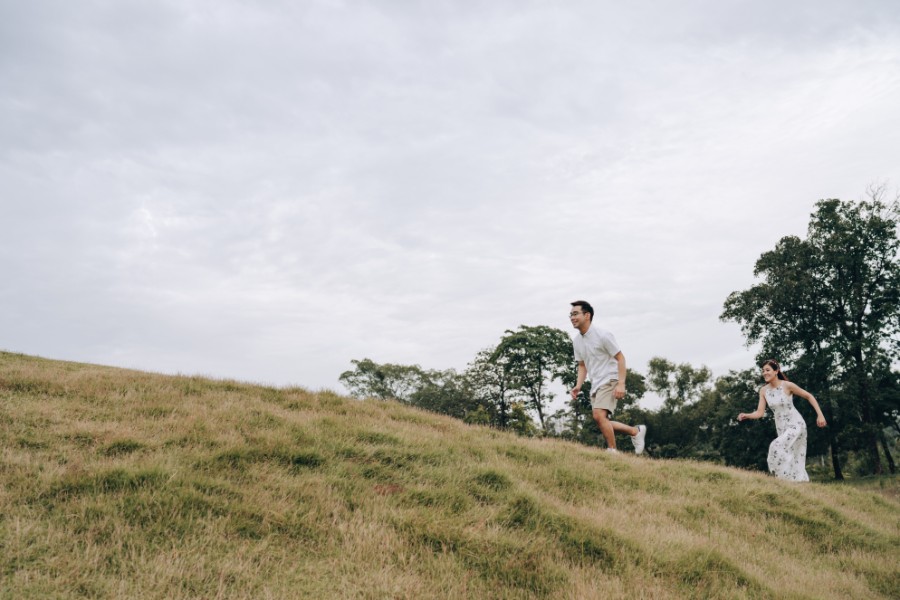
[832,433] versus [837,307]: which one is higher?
[837,307]

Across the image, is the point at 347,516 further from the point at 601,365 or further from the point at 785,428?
the point at 785,428

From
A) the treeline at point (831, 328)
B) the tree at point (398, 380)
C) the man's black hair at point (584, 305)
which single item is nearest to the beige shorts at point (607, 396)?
the man's black hair at point (584, 305)

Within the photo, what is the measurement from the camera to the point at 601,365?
1017cm

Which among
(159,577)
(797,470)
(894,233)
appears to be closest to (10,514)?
(159,577)

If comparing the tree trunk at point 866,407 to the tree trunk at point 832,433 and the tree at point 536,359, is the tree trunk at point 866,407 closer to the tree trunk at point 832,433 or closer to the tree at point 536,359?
the tree trunk at point 832,433

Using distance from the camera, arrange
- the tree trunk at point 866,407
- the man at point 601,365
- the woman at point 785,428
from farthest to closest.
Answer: the tree trunk at point 866,407 < the woman at point 785,428 < the man at point 601,365

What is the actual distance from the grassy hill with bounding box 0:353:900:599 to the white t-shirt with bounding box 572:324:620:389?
7.21 ft

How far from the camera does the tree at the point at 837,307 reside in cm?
2780

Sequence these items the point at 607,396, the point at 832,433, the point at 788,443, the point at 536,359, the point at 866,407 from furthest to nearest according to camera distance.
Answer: the point at 536,359, the point at 832,433, the point at 866,407, the point at 788,443, the point at 607,396

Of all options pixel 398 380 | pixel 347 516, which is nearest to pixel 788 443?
pixel 347 516

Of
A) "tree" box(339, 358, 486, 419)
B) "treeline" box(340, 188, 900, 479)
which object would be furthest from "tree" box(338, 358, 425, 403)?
"treeline" box(340, 188, 900, 479)

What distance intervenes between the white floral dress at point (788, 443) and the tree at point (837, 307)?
A: 19.8m

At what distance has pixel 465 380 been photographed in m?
48.5

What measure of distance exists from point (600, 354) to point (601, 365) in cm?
22
